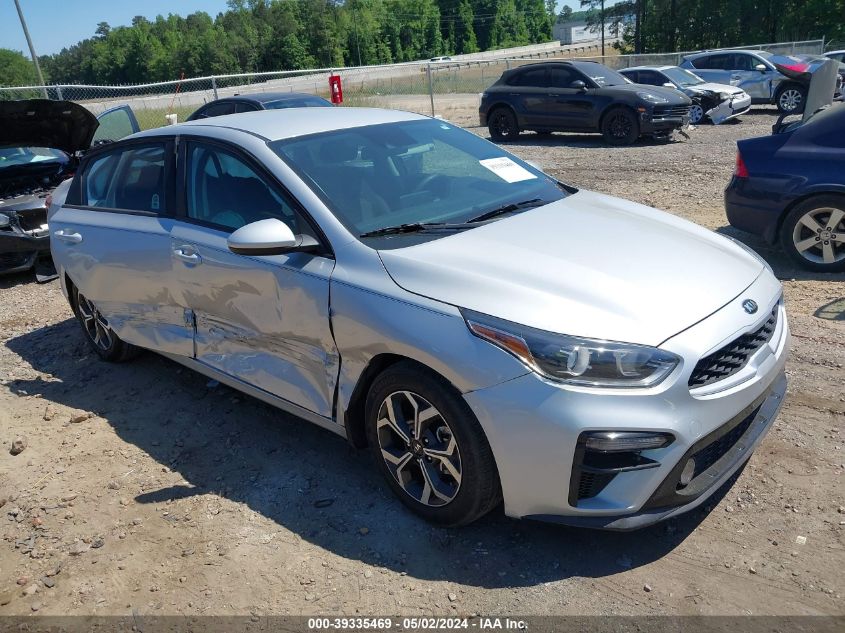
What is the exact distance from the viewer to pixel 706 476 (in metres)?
2.81

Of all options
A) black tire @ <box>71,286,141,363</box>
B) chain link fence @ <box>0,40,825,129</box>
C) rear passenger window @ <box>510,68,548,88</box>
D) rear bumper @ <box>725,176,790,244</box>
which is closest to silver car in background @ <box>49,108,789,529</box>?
black tire @ <box>71,286,141,363</box>

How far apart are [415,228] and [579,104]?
40.7 ft

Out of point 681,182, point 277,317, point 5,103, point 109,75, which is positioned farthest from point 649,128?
point 109,75

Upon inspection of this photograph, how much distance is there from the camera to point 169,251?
404 centimetres

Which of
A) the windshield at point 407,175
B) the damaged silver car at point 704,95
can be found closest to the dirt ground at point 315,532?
the windshield at point 407,175

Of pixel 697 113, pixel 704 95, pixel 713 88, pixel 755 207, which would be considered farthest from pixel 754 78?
pixel 755 207

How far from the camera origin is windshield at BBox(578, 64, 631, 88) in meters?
14.5

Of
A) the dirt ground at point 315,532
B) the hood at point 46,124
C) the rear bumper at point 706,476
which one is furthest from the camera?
the hood at point 46,124

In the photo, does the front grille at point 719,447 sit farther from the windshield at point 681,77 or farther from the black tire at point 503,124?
the windshield at point 681,77

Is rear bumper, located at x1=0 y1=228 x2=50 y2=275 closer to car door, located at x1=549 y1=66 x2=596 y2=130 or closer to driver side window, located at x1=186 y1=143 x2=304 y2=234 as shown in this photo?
driver side window, located at x1=186 y1=143 x2=304 y2=234

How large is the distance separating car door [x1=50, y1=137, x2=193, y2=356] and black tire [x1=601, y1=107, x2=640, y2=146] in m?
11.4

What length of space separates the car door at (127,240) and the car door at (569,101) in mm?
11504

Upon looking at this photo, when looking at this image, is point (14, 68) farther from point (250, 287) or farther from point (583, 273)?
point (583, 273)

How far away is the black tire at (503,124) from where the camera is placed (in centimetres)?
1577
